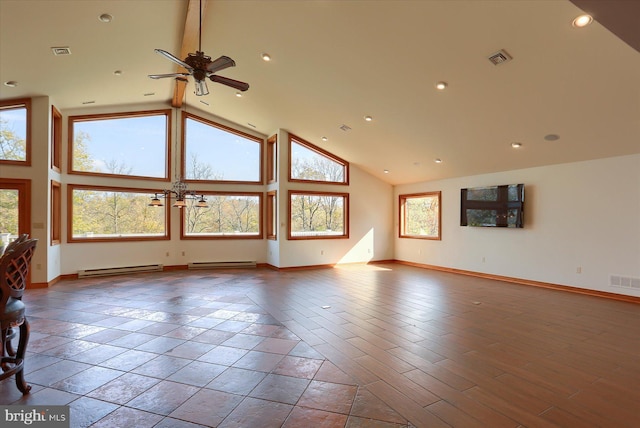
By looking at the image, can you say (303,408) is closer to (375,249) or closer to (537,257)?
(537,257)

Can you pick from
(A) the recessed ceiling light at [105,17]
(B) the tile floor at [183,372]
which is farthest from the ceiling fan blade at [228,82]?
(B) the tile floor at [183,372]

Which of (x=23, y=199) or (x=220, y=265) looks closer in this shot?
(x=23, y=199)

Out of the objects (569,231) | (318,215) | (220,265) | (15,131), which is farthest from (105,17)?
(569,231)

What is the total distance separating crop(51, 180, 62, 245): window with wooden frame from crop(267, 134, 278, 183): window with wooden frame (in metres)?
4.73

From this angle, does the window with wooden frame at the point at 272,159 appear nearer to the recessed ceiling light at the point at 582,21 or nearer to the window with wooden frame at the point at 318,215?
the window with wooden frame at the point at 318,215

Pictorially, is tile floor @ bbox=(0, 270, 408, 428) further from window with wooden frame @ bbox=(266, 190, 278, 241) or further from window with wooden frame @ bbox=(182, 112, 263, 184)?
window with wooden frame @ bbox=(182, 112, 263, 184)

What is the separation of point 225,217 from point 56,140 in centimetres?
399

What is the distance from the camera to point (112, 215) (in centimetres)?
777

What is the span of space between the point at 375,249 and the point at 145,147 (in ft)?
22.5

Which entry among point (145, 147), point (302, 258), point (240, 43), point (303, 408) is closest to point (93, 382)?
point (303, 408)

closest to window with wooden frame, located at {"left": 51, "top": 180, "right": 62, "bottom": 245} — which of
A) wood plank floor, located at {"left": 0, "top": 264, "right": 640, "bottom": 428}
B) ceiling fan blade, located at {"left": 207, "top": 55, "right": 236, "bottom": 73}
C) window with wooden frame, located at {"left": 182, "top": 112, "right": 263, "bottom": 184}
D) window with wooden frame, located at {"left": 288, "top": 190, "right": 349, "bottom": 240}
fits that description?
wood plank floor, located at {"left": 0, "top": 264, "right": 640, "bottom": 428}

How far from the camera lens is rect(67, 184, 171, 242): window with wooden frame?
736 cm

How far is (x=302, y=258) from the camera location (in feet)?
28.6

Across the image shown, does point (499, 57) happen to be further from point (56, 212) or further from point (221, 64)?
point (56, 212)
